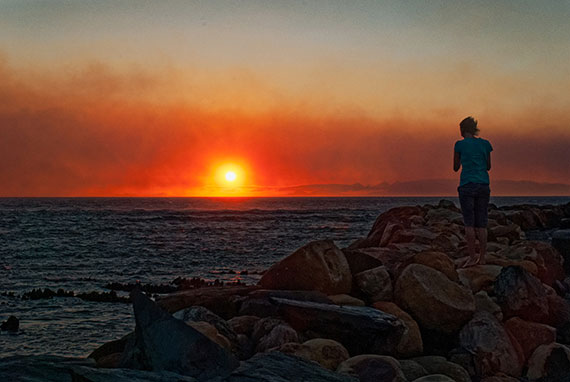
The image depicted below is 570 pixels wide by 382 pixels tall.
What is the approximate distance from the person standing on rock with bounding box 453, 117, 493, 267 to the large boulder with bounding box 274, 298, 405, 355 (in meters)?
2.80

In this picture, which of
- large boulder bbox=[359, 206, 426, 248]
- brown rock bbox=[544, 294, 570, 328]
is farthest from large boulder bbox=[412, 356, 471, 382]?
large boulder bbox=[359, 206, 426, 248]

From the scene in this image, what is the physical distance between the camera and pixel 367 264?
704 centimetres

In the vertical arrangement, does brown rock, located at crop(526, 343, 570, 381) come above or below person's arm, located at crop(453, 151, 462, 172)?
below

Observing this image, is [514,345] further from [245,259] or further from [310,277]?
[245,259]

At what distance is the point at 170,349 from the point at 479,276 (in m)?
4.99

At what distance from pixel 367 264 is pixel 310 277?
105 cm

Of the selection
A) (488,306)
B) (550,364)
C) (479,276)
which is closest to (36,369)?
(550,364)

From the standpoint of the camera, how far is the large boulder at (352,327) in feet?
17.3

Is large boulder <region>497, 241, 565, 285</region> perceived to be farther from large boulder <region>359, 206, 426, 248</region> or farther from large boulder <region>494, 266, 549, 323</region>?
large boulder <region>359, 206, 426, 248</region>

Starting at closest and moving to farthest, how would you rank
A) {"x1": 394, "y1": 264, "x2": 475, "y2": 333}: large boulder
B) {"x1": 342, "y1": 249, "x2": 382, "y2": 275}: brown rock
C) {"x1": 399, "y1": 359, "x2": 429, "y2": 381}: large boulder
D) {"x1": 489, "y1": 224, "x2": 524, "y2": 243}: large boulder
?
{"x1": 399, "y1": 359, "x2": 429, "y2": 381}: large boulder → {"x1": 394, "y1": 264, "x2": 475, "y2": 333}: large boulder → {"x1": 342, "y1": 249, "x2": 382, "y2": 275}: brown rock → {"x1": 489, "y1": 224, "x2": 524, "y2": 243}: large boulder

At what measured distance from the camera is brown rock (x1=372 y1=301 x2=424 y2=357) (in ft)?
17.9

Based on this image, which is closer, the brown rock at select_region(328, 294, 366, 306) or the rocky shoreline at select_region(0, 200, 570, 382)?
the rocky shoreline at select_region(0, 200, 570, 382)

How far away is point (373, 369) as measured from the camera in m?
4.36

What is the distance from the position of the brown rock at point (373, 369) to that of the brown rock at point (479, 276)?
296 cm
